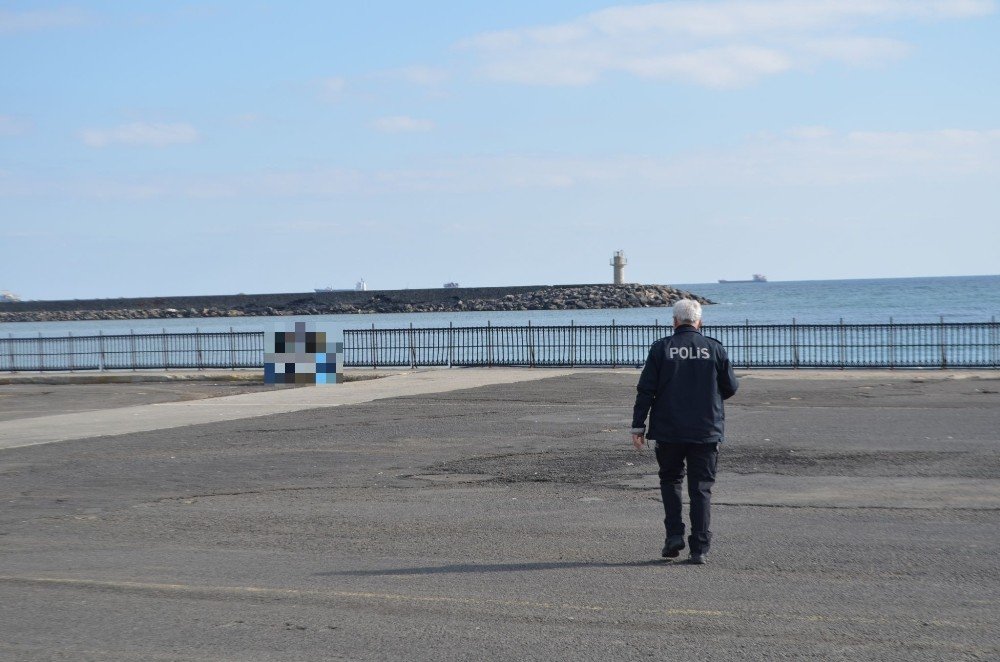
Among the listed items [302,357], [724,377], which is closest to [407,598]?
[724,377]

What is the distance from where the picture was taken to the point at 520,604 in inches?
291

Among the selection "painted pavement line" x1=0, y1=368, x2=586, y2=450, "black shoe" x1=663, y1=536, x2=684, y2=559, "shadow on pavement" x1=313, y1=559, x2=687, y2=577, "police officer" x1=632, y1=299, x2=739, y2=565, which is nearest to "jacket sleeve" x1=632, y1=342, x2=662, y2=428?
"police officer" x1=632, y1=299, x2=739, y2=565

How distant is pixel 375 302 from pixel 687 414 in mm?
118591

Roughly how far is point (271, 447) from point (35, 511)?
500 cm

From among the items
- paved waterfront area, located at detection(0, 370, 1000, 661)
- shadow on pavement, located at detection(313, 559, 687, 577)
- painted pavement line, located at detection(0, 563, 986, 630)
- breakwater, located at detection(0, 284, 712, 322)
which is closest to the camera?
paved waterfront area, located at detection(0, 370, 1000, 661)

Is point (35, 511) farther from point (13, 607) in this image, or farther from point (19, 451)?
point (19, 451)

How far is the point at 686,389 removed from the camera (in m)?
8.80

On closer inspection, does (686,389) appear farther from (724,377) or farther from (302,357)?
(302,357)

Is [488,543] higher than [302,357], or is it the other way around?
[302,357]

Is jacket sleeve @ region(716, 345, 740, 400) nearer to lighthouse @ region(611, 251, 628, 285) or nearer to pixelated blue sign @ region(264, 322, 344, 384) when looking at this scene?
pixelated blue sign @ region(264, 322, 344, 384)

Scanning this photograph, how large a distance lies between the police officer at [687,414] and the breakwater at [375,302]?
10873cm

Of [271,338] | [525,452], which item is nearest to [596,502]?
[525,452]

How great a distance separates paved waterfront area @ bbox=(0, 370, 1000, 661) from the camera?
6664 millimetres

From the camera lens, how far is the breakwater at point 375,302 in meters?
120
